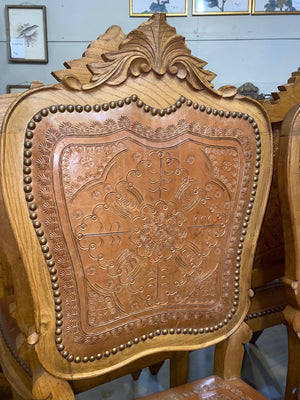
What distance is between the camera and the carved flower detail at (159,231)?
69 centimetres

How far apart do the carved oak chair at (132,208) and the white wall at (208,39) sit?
1.25 meters

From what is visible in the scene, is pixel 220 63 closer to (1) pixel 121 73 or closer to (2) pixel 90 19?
(2) pixel 90 19

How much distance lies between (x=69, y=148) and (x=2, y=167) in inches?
4.2

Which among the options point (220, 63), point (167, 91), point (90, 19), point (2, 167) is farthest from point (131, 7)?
point (2, 167)

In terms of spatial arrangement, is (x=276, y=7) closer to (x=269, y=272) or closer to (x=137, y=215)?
(x=269, y=272)

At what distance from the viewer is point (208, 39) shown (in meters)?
1.97

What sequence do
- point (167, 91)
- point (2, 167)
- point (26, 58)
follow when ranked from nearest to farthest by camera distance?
point (2, 167) → point (167, 91) → point (26, 58)

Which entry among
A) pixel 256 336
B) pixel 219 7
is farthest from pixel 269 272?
pixel 219 7

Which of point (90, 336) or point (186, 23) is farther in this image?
point (186, 23)

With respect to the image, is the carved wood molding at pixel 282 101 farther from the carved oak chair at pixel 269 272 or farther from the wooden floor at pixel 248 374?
the wooden floor at pixel 248 374

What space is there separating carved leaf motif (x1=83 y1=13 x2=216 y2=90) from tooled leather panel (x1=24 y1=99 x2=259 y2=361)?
0.05m

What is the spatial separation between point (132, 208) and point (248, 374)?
1228 mm

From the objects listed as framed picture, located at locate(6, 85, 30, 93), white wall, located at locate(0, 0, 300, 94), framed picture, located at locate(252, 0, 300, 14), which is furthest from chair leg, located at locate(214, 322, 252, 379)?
framed picture, located at locate(252, 0, 300, 14)

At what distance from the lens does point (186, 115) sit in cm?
69
